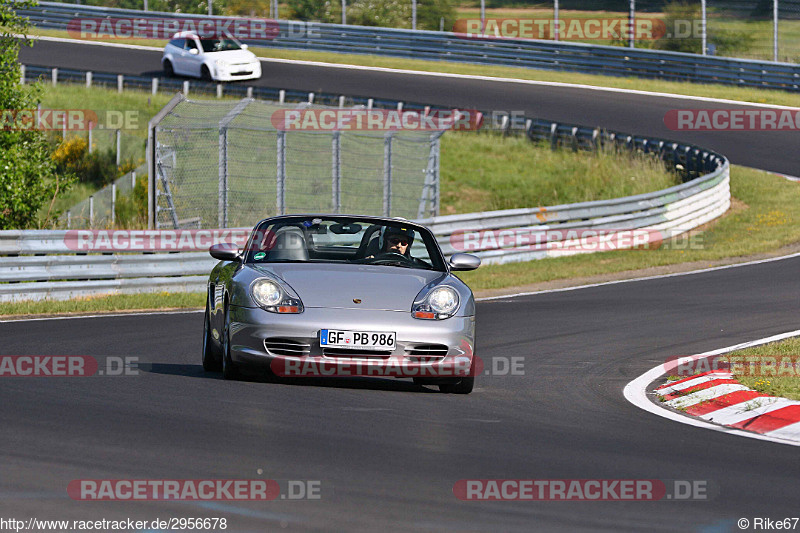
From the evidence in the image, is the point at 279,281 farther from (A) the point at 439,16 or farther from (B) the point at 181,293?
(A) the point at 439,16

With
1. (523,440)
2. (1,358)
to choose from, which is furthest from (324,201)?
(523,440)

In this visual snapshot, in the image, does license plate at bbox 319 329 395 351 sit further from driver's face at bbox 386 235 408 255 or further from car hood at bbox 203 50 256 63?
car hood at bbox 203 50 256 63

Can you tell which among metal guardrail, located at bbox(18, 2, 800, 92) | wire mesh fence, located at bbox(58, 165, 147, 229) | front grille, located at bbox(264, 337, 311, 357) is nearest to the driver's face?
front grille, located at bbox(264, 337, 311, 357)

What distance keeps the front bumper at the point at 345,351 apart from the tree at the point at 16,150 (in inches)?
426

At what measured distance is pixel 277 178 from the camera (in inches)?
819

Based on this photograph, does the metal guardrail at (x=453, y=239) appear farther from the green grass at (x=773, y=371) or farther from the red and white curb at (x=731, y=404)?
the red and white curb at (x=731, y=404)

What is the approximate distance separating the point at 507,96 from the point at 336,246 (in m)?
29.3

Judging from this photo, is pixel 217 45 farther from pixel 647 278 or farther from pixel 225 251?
pixel 225 251

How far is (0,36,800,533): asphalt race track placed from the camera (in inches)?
210

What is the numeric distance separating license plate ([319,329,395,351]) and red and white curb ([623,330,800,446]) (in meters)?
1.91

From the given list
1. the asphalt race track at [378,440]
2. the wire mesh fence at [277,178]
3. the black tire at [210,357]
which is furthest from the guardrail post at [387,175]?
the black tire at [210,357]

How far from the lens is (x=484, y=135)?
35125 mm

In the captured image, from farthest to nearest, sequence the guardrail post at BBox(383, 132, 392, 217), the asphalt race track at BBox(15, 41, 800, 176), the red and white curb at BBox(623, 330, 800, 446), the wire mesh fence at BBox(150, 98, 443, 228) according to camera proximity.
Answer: the asphalt race track at BBox(15, 41, 800, 176) → the guardrail post at BBox(383, 132, 392, 217) → the wire mesh fence at BBox(150, 98, 443, 228) → the red and white curb at BBox(623, 330, 800, 446)

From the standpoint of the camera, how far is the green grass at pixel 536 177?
1179 inches
